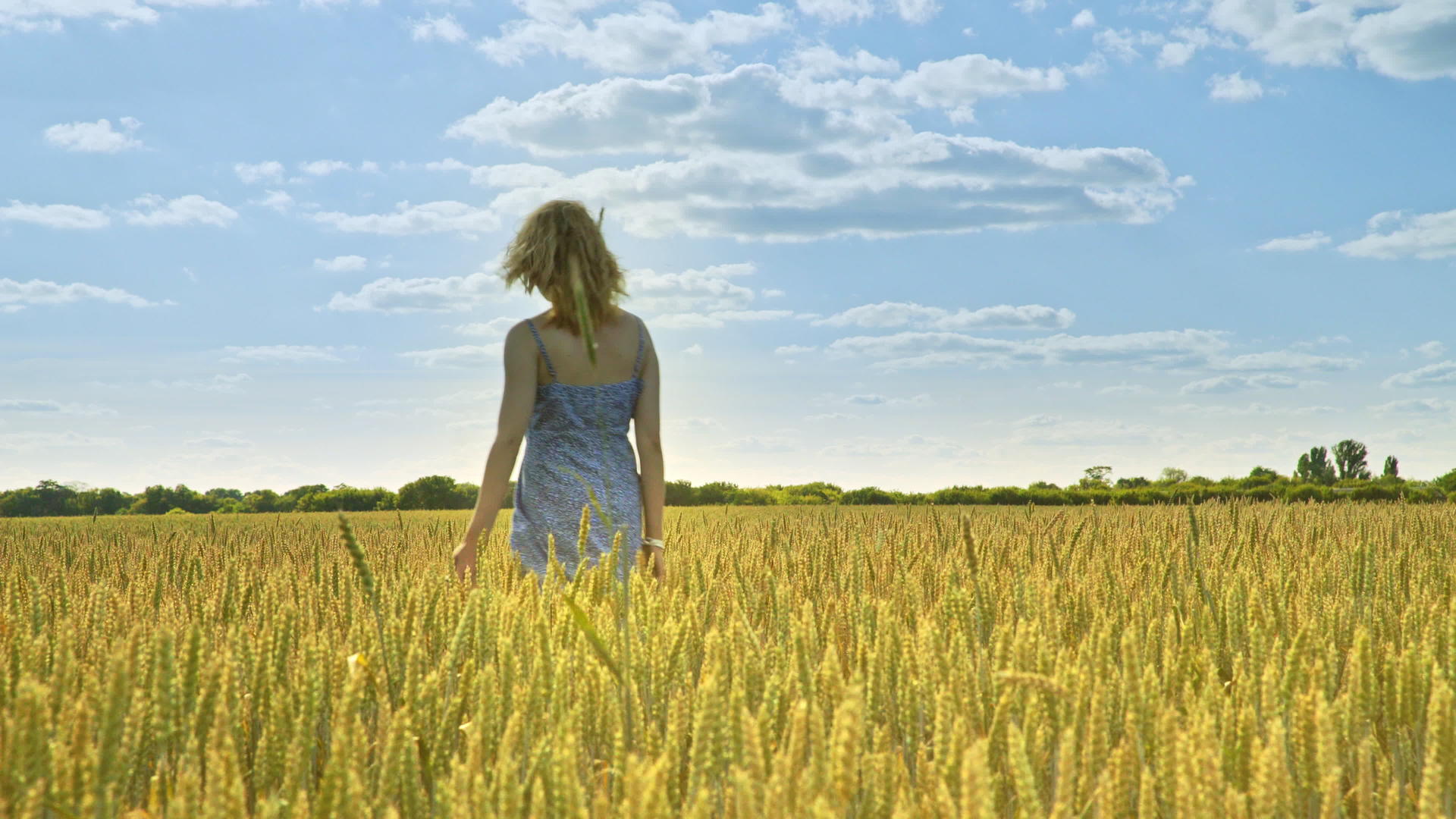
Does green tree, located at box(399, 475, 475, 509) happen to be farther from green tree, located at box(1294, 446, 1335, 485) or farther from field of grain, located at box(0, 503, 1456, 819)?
green tree, located at box(1294, 446, 1335, 485)

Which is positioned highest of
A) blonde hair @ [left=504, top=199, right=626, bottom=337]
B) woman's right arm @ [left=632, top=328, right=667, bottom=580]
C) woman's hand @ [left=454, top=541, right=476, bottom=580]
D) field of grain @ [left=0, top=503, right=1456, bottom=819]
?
blonde hair @ [left=504, top=199, right=626, bottom=337]

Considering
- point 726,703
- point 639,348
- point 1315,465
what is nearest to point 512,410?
point 639,348

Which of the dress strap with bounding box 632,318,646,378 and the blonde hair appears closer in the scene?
the blonde hair

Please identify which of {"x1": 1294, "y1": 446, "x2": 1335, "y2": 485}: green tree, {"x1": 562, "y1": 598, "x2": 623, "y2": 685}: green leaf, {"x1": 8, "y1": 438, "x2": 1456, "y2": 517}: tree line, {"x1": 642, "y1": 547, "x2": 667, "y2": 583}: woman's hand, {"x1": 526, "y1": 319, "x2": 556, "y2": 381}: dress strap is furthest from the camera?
{"x1": 1294, "y1": 446, "x2": 1335, "y2": 485}: green tree

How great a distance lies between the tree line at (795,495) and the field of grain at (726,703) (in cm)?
1253

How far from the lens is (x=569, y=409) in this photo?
3.73m

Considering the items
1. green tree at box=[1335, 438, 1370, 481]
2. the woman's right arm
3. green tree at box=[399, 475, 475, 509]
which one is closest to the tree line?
green tree at box=[399, 475, 475, 509]

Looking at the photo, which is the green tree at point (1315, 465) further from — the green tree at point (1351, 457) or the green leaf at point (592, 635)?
the green leaf at point (592, 635)

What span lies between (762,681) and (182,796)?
3.14 feet

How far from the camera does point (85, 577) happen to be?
3.89 metres

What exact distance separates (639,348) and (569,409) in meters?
0.34

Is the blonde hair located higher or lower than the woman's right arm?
higher

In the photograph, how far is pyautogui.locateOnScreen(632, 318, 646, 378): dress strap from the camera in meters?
3.81

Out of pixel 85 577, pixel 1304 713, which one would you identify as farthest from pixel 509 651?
pixel 85 577
